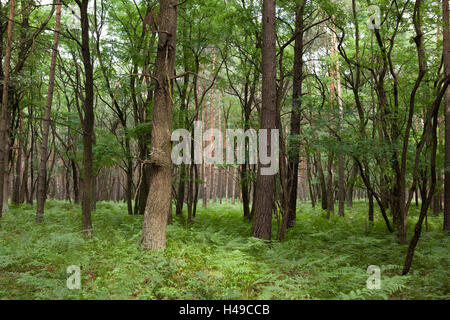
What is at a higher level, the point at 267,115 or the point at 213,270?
the point at 267,115

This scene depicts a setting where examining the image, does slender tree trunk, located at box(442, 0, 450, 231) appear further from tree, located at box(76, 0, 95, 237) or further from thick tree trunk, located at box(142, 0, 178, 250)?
tree, located at box(76, 0, 95, 237)

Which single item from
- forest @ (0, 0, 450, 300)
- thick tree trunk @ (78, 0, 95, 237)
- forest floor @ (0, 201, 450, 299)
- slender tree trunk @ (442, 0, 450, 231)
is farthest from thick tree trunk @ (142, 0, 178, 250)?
slender tree trunk @ (442, 0, 450, 231)

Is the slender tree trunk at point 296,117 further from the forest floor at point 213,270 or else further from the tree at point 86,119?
the tree at point 86,119

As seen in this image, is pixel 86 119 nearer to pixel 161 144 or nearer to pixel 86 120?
pixel 86 120

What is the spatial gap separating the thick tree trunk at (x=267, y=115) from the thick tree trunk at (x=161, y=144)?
258 centimetres

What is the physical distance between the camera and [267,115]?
311 inches

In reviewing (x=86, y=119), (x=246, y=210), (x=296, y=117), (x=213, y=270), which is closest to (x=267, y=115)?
(x=296, y=117)

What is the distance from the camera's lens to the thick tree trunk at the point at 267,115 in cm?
780

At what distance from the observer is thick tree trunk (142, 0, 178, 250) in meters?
6.18

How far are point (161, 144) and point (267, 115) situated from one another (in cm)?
305

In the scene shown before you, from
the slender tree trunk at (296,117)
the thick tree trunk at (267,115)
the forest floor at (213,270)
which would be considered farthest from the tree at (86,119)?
the slender tree trunk at (296,117)

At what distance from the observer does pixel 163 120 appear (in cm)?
625

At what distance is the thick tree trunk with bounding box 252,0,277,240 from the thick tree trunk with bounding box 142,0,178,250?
101 inches

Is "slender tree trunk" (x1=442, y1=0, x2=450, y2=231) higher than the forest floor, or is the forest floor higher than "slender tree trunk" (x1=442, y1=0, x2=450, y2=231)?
"slender tree trunk" (x1=442, y1=0, x2=450, y2=231)
